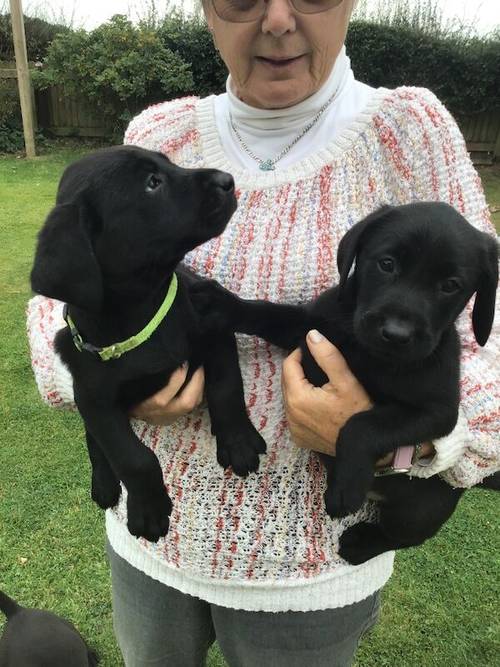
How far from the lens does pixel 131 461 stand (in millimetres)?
1478

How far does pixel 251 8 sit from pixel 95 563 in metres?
2.58

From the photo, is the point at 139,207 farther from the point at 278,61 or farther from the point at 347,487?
the point at 347,487

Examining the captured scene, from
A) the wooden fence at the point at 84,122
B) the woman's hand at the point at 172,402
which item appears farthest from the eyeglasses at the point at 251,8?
the wooden fence at the point at 84,122

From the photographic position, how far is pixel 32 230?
720 centimetres

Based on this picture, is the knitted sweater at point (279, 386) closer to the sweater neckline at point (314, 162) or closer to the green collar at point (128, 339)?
the sweater neckline at point (314, 162)

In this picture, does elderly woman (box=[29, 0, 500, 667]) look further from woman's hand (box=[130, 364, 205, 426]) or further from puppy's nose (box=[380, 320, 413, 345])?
puppy's nose (box=[380, 320, 413, 345])

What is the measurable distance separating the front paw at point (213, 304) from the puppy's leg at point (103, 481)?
0.46m

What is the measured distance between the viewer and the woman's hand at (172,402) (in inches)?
57.7

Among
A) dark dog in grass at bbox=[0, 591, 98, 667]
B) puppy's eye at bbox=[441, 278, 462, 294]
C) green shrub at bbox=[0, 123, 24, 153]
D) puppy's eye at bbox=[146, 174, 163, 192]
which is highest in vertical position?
puppy's eye at bbox=[146, 174, 163, 192]

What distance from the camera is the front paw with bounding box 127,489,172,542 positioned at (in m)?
1.51

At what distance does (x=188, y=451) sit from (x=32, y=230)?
6.25 m

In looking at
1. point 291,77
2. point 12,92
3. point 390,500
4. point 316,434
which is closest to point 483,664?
point 390,500

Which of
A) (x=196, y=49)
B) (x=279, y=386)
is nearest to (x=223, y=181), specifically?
(x=279, y=386)

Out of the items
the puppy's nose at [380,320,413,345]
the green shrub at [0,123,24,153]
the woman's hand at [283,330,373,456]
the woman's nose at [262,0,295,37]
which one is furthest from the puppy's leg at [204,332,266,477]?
the green shrub at [0,123,24,153]
